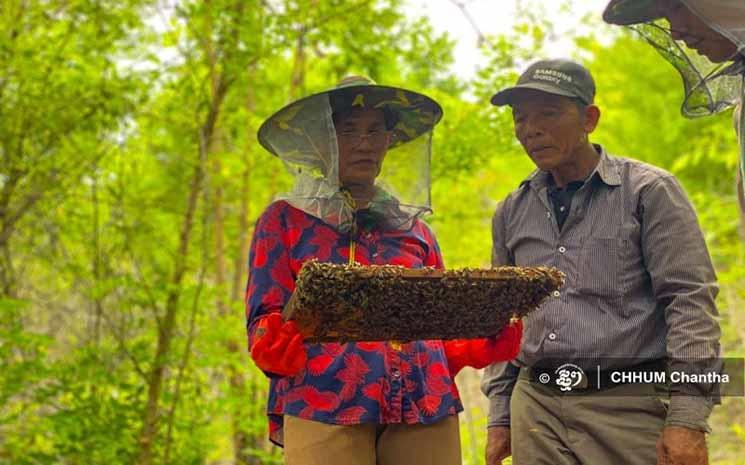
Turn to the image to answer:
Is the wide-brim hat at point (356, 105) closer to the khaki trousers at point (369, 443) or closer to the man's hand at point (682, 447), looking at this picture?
the khaki trousers at point (369, 443)

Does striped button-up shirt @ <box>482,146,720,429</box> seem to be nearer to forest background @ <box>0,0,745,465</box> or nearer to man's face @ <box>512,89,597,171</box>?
man's face @ <box>512,89,597,171</box>

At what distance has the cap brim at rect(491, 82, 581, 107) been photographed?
314cm

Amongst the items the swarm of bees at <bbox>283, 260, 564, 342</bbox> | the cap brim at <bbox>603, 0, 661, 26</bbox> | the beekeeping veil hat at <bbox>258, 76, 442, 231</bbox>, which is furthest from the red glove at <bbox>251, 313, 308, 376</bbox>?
the cap brim at <bbox>603, 0, 661, 26</bbox>

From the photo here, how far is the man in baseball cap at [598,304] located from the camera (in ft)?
9.31

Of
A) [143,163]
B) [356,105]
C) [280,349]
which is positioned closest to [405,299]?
[280,349]

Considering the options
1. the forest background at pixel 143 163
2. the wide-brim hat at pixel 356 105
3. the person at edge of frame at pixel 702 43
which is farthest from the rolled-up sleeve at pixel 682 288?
the forest background at pixel 143 163

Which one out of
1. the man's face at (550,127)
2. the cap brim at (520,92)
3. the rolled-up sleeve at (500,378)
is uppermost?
the cap brim at (520,92)

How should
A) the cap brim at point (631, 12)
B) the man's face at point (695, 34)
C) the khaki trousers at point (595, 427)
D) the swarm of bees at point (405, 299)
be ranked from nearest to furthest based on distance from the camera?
the swarm of bees at point (405, 299) < the man's face at point (695, 34) < the cap brim at point (631, 12) < the khaki trousers at point (595, 427)

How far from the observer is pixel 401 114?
10.5 feet

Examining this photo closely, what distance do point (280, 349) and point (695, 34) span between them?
160 centimetres

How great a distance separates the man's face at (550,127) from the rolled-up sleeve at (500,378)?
A: 1.19 ft

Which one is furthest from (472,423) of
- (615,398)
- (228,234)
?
(615,398)

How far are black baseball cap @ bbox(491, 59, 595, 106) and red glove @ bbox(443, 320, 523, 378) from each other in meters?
0.94
